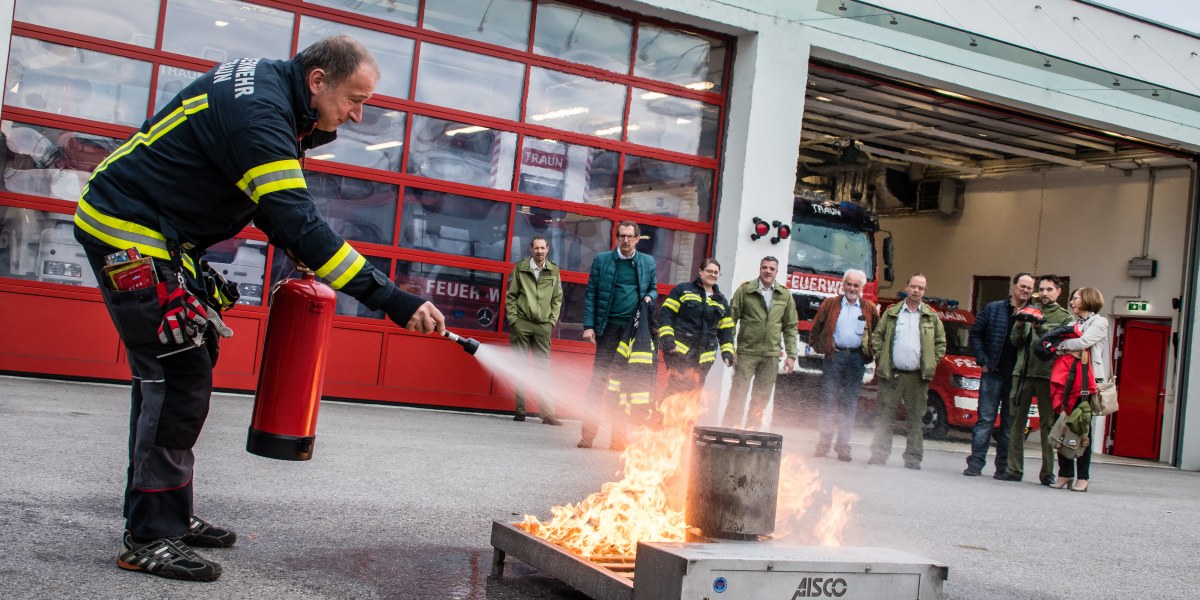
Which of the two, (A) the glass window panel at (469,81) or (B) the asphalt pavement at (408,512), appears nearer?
(B) the asphalt pavement at (408,512)

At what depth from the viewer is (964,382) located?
55.7ft

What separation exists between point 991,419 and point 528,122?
5961 millimetres

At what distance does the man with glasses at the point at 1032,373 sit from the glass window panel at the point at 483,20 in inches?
244

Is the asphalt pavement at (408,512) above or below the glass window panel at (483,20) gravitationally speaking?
below

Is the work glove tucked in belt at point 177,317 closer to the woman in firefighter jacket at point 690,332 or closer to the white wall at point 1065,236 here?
the woman in firefighter jacket at point 690,332

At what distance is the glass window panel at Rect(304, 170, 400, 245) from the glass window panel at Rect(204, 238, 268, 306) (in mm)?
791

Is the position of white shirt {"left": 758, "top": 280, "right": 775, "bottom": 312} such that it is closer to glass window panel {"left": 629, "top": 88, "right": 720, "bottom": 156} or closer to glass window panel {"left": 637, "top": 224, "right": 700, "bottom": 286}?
glass window panel {"left": 637, "top": 224, "right": 700, "bottom": 286}

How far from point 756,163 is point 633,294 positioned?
368 centimetres

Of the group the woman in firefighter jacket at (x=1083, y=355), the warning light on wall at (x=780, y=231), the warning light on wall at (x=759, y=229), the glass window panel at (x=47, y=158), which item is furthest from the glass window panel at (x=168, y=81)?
the woman in firefighter jacket at (x=1083, y=355)

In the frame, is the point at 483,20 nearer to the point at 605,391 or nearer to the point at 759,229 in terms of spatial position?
the point at 759,229

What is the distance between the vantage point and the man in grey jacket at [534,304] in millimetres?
11781

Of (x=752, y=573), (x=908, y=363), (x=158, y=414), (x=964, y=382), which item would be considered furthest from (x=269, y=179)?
(x=964, y=382)

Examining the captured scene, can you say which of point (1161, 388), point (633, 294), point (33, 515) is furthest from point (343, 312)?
point (1161, 388)

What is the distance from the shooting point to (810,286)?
56.3 feet
